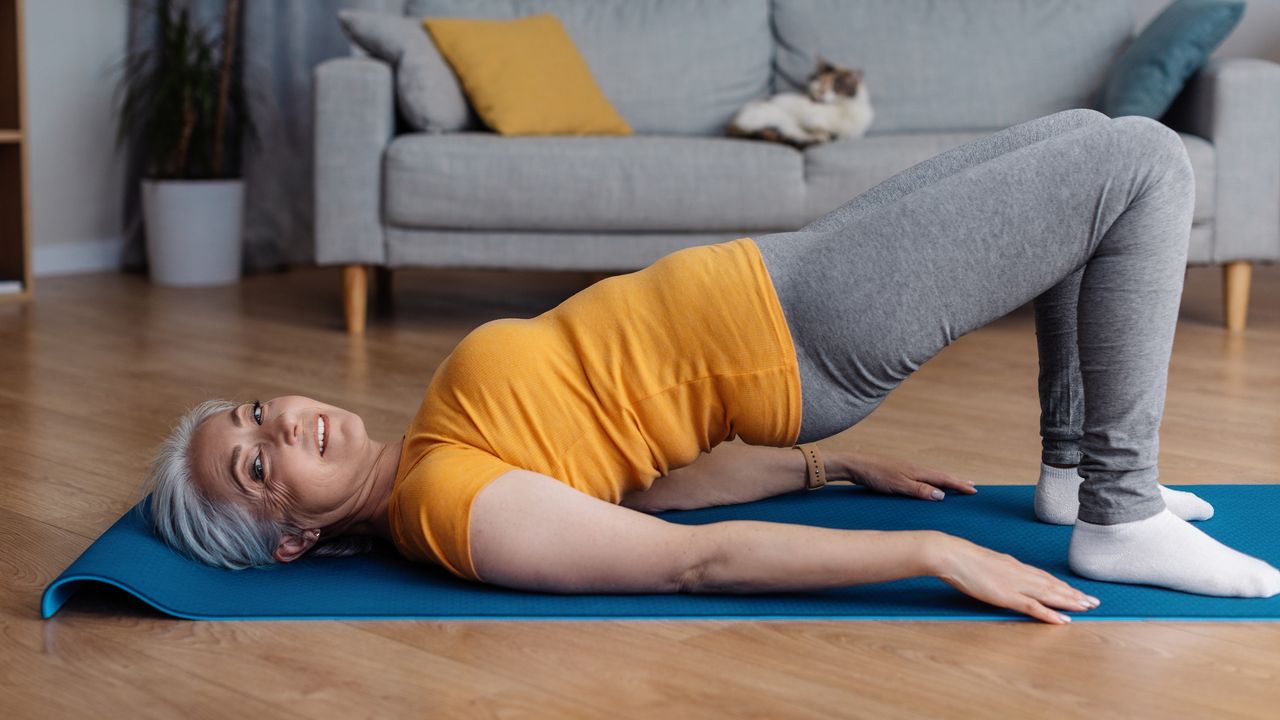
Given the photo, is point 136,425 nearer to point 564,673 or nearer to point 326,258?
point 326,258

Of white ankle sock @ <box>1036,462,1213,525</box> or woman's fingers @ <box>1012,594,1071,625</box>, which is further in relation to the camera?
white ankle sock @ <box>1036,462,1213,525</box>

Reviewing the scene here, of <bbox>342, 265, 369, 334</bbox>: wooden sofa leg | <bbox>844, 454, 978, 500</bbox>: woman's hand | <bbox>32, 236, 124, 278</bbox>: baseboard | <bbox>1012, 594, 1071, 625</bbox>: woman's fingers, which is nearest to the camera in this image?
<bbox>1012, 594, 1071, 625</bbox>: woman's fingers

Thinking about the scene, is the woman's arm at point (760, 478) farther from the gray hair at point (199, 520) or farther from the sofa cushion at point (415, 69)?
the sofa cushion at point (415, 69)

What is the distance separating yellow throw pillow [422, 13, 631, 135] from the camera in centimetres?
368

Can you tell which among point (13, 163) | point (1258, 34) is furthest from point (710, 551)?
point (1258, 34)

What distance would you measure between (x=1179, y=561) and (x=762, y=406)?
19.4 inches

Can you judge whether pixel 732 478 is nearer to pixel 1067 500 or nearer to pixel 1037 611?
pixel 1067 500

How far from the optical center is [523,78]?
374cm

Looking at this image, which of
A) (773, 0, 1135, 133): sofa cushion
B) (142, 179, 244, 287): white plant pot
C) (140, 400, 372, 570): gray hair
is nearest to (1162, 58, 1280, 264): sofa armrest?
(773, 0, 1135, 133): sofa cushion

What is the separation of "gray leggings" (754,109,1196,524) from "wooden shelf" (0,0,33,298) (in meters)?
3.23

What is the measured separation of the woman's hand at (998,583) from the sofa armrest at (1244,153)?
91.2 inches

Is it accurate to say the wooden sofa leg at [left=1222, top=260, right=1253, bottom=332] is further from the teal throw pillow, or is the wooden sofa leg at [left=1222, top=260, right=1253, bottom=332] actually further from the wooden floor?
the wooden floor

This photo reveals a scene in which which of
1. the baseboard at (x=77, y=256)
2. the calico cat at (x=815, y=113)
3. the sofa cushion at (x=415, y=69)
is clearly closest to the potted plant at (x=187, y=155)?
the baseboard at (x=77, y=256)

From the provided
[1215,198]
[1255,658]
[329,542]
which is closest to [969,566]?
[1255,658]
